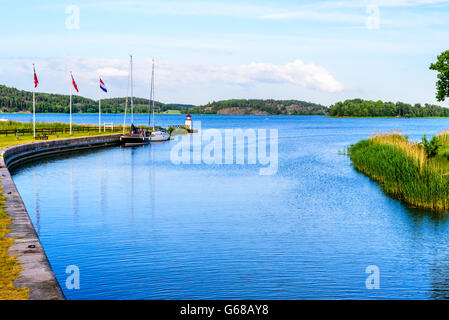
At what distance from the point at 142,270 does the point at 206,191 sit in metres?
16.1

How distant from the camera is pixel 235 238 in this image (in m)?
18.2

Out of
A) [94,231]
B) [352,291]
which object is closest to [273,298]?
[352,291]

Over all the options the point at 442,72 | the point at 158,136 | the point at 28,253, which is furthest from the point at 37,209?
the point at 158,136

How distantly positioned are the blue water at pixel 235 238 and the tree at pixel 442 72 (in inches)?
356

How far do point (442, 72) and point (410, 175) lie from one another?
45.0 feet

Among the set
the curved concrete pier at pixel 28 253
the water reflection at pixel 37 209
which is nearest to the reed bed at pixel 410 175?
the water reflection at pixel 37 209

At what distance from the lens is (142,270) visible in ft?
45.9

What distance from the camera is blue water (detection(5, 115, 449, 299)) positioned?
42.5ft

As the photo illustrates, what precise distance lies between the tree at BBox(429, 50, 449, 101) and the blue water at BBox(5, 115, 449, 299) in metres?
9.04

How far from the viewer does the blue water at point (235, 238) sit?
12953 millimetres

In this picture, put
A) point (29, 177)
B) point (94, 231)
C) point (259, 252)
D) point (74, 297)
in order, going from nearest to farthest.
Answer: point (74, 297), point (259, 252), point (94, 231), point (29, 177)

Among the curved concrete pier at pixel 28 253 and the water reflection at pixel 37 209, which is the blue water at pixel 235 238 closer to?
the water reflection at pixel 37 209
